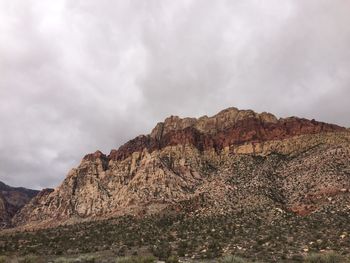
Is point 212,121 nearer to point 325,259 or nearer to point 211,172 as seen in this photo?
point 211,172

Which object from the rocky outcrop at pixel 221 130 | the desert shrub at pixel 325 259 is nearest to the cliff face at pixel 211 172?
the rocky outcrop at pixel 221 130

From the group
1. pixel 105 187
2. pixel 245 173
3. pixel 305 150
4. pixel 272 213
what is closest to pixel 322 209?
pixel 272 213

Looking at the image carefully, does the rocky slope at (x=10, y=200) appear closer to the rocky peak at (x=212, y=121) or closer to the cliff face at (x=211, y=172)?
the cliff face at (x=211, y=172)

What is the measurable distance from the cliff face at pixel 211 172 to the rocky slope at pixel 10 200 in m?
8.91

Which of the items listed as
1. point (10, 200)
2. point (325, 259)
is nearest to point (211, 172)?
point (325, 259)

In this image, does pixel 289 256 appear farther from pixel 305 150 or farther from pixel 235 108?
pixel 235 108

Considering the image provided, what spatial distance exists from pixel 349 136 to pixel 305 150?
8.70m

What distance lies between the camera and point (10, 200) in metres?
167

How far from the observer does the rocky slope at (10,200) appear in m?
127

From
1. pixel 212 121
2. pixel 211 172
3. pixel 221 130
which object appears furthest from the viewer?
pixel 212 121

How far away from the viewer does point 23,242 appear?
175 ft

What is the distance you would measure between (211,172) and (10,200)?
4330 inches

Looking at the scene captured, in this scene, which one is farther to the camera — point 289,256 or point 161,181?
point 161,181

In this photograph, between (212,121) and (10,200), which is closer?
(212,121)
